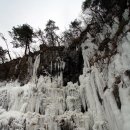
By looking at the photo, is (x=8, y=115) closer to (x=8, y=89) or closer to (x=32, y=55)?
(x=8, y=89)

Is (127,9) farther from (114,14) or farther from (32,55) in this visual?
(32,55)

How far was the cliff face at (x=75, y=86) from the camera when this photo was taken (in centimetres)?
1322

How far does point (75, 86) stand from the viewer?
17078 millimetres

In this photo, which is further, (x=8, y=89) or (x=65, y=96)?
(x=8, y=89)

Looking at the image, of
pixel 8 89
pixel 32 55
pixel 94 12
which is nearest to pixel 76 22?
pixel 94 12

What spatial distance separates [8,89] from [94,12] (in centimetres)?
1111

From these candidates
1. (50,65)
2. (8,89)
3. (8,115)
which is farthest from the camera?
(50,65)

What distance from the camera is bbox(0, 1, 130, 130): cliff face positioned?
13.2 metres

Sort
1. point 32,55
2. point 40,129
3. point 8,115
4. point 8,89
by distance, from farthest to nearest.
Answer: point 32,55 → point 8,89 → point 8,115 → point 40,129

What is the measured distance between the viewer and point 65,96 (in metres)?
16.6

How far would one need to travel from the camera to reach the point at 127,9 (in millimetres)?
17328

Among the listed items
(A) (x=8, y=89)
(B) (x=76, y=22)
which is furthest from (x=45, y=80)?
(B) (x=76, y=22)

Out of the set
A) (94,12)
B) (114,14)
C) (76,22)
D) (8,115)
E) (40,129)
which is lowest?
(40,129)

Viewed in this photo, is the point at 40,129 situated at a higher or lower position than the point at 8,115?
lower
